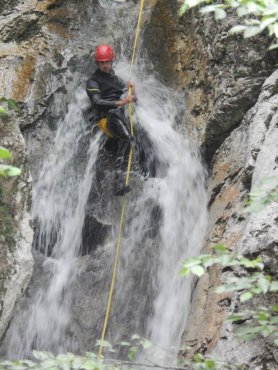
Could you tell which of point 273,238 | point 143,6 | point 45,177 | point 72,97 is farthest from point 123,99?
point 273,238

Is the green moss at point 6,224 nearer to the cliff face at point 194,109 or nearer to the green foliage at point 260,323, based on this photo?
the cliff face at point 194,109

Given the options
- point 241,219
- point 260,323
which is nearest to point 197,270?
point 260,323

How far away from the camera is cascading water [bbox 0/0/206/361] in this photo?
6367 mm

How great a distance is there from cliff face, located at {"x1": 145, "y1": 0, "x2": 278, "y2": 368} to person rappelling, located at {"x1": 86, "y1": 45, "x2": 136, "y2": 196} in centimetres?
83

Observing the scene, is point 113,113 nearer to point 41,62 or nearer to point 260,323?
point 41,62

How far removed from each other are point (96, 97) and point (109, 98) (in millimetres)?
260

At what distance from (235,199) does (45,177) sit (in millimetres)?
2705

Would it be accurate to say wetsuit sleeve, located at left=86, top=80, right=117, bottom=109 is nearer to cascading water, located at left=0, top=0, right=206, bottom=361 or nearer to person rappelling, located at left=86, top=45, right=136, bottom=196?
person rappelling, located at left=86, top=45, right=136, bottom=196

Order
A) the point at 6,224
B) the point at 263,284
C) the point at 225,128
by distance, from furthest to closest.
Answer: the point at 225,128 < the point at 6,224 < the point at 263,284

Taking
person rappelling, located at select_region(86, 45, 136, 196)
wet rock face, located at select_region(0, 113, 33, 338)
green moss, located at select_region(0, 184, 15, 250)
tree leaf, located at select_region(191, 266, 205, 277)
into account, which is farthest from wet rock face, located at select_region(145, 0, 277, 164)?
tree leaf, located at select_region(191, 266, 205, 277)

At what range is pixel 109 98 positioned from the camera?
297 inches

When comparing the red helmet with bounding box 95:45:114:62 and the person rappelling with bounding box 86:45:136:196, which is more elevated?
the red helmet with bounding box 95:45:114:62

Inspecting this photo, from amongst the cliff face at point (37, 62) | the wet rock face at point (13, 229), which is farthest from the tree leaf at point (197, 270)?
the cliff face at point (37, 62)

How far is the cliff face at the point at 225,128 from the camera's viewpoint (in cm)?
454
